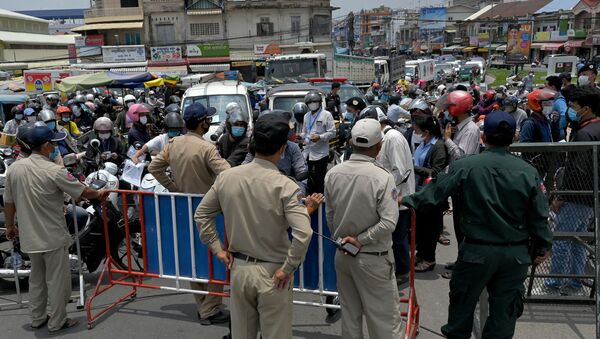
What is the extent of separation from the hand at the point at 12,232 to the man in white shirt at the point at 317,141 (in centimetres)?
401

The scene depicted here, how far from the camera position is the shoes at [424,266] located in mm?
5707

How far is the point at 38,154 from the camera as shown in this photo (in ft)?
14.1

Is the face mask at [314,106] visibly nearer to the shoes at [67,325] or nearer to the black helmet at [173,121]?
the black helmet at [173,121]

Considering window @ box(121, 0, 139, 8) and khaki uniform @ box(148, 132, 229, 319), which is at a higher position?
window @ box(121, 0, 139, 8)

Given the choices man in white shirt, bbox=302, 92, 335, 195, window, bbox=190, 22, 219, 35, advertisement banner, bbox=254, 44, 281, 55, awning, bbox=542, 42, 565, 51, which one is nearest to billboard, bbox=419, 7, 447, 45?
awning, bbox=542, 42, 565, 51

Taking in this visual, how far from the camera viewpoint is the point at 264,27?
52312 millimetres

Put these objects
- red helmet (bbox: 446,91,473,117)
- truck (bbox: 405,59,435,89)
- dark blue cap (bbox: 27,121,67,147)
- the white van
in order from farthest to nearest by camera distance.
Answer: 1. truck (bbox: 405,59,435,89)
2. the white van
3. red helmet (bbox: 446,91,473,117)
4. dark blue cap (bbox: 27,121,67,147)

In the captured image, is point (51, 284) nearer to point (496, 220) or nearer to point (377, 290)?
point (377, 290)

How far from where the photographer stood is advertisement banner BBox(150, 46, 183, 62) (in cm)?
4384

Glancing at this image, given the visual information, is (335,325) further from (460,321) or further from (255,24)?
(255,24)

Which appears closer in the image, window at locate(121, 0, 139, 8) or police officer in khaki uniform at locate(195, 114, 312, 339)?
police officer in khaki uniform at locate(195, 114, 312, 339)

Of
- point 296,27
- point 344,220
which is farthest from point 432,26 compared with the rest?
point 344,220

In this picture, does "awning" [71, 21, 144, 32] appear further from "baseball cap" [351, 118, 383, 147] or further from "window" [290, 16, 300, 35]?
"baseball cap" [351, 118, 383, 147]

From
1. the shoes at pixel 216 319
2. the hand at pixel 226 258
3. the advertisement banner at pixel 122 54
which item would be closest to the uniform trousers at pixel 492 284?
the hand at pixel 226 258
